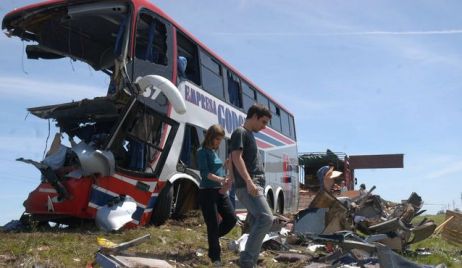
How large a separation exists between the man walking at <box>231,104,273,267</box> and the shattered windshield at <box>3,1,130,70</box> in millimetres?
2980

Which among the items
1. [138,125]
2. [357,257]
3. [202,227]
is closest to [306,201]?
[202,227]

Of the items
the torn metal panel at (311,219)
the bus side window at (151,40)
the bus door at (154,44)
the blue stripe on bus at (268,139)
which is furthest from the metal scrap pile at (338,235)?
the blue stripe on bus at (268,139)

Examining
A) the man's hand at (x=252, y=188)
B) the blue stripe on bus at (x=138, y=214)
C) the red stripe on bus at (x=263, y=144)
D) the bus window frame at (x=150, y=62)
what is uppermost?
the bus window frame at (x=150, y=62)

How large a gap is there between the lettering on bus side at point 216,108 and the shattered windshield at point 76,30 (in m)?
1.48

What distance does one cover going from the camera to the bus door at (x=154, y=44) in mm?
8188

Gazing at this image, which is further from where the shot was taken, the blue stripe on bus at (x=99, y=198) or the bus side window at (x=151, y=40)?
the bus side window at (x=151, y=40)

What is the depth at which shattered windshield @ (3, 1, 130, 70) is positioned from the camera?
26.0 ft

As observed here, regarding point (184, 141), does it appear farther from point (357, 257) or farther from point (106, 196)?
point (357, 257)

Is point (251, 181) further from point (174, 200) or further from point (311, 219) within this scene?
point (174, 200)

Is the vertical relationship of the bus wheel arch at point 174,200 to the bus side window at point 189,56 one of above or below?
below

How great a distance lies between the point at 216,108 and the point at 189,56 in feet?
4.19

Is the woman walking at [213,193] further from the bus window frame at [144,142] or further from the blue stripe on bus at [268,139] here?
the blue stripe on bus at [268,139]

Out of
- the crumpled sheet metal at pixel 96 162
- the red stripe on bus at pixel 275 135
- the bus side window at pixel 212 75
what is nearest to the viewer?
the crumpled sheet metal at pixel 96 162

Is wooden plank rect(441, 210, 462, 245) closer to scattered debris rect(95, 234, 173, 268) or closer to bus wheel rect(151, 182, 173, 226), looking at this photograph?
bus wheel rect(151, 182, 173, 226)
